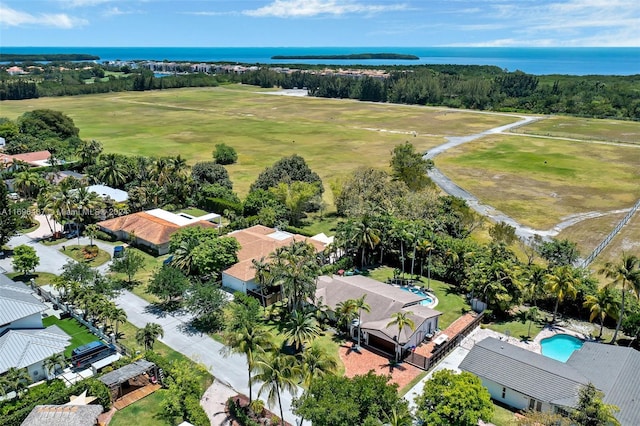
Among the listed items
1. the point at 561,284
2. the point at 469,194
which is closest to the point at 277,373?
the point at 561,284

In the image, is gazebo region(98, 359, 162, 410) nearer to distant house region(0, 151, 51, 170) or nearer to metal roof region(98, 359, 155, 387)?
metal roof region(98, 359, 155, 387)

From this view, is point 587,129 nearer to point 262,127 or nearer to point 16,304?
point 262,127

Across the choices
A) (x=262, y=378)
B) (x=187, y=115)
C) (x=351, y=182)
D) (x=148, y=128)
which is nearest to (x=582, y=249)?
(x=351, y=182)

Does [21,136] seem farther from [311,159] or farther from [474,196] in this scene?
[474,196]

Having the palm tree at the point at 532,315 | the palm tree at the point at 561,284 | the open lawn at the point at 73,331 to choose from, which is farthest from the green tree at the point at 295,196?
the palm tree at the point at 561,284

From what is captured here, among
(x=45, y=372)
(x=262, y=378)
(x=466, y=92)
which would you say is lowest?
(x=45, y=372)

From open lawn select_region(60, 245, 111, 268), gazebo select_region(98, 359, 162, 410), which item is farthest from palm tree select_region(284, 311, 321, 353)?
open lawn select_region(60, 245, 111, 268)
